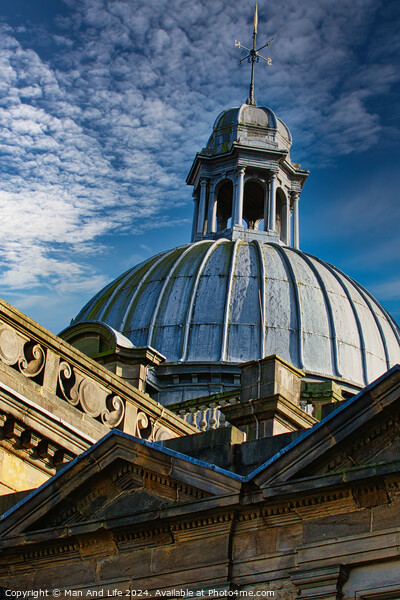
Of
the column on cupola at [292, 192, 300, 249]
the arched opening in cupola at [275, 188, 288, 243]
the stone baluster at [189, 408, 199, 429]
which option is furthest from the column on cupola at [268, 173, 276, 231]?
the stone baluster at [189, 408, 199, 429]

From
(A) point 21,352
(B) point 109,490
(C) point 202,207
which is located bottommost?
(B) point 109,490

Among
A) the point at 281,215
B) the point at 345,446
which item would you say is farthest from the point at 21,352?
the point at 281,215

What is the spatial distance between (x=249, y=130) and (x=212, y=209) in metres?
3.71

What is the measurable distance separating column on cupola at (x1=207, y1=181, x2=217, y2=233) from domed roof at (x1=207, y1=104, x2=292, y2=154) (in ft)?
5.14

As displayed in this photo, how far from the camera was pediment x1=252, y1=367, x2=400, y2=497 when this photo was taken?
13.9 meters

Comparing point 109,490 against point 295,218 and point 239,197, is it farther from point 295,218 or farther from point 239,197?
point 295,218

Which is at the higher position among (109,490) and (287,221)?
(287,221)

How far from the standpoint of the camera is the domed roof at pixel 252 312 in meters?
35.6

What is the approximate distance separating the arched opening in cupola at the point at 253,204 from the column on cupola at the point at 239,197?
79.5 inches

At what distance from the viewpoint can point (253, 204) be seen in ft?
166

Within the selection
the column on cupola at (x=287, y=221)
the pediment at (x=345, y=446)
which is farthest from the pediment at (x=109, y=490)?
the column on cupola at (x=287, y=221)

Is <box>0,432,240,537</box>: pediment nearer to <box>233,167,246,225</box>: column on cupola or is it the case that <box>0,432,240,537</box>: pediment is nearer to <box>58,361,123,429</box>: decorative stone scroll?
<box>58,361,123,429</box>: decorative stone scroll

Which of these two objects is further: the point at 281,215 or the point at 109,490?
the point at 281,215

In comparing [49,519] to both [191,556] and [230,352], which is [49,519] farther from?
[230,352]
